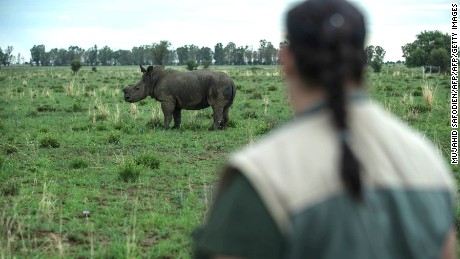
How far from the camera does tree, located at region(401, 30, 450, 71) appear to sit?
59.9m

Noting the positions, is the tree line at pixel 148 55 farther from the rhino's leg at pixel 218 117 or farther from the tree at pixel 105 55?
the rhino's leg at pixel 218 117

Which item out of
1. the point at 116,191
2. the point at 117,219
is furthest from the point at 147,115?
the point at 117,219

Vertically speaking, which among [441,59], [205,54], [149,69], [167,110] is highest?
[205,54]

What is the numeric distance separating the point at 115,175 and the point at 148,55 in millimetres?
149651

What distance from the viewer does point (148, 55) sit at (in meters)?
157

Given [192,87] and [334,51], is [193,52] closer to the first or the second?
[192,87]

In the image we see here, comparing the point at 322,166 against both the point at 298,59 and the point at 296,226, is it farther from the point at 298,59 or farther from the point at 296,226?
the point at 298,59

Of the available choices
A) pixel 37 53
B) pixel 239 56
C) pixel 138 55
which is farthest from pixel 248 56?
pixel 37 53

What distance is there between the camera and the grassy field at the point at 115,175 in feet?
20.5

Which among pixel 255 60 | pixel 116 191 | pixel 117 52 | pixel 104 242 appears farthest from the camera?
pixel 117 52

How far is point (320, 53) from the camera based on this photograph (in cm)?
149

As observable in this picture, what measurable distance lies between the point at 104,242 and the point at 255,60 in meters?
152

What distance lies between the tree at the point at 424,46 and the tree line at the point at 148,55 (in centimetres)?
8008

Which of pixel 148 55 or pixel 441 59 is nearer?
pixel 441 59
